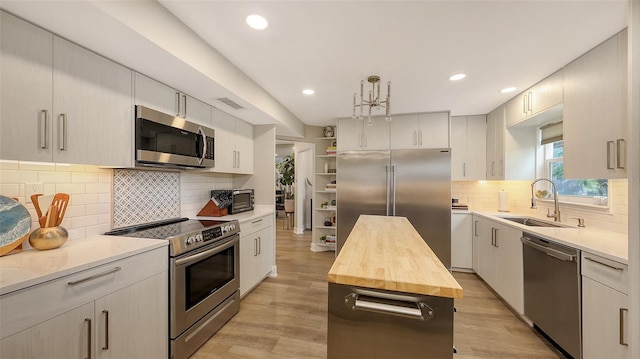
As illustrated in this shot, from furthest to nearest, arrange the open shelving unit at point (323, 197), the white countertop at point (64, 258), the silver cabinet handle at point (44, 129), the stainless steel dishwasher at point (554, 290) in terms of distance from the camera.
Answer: the open shelving unit at point (323, 197)
the stainless steel dishwasher at point (554, 290)
the silver cabinet handle at point (44, 129)
the white countertop at point (64, 258)

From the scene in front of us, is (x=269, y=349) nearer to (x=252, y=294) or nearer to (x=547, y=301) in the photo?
(x=252, y=294)

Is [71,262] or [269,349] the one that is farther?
[269,349]

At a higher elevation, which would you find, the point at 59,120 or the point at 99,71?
the point at 99,71

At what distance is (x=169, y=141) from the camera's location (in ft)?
6.48

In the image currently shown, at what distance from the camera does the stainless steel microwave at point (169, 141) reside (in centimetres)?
176

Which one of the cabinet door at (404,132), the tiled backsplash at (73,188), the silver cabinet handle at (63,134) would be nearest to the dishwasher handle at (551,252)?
the cabinet door at (404,132)

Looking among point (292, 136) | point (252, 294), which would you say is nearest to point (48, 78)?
point (252, 294)

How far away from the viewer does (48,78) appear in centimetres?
128

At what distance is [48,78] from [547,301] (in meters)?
3.68

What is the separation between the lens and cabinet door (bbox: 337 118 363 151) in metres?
3.84

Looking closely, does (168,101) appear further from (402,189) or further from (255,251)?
(402,189)

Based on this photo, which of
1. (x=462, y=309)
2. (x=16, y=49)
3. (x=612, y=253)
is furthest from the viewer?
(x=462, y=309)

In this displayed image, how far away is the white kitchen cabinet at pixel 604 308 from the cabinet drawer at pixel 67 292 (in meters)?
2.80

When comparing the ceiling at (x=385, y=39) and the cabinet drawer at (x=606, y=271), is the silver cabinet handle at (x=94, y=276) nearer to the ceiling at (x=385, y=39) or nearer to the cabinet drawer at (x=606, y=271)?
the ceiling at (x=385, y=39)
